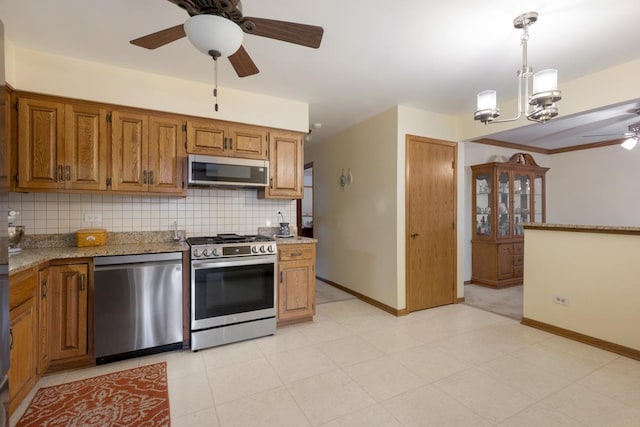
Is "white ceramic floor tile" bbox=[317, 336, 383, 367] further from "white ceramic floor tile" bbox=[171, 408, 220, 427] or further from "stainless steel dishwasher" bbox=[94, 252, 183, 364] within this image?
"stainless steel dishwasher" bbox=[94, 252, 183, 364]

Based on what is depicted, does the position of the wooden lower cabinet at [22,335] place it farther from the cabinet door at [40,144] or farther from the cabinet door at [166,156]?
the cabinet door at [166,156]

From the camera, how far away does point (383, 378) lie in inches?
86.4

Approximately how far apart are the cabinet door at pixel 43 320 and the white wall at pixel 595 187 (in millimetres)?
7418

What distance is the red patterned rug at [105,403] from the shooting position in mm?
1753

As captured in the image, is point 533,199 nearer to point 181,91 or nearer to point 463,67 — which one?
point 463,67

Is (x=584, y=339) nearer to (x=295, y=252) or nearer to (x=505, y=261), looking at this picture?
(x=505, y=261)

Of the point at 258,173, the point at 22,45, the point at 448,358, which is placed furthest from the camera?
the point at 258,173

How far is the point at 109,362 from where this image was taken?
2.40 m

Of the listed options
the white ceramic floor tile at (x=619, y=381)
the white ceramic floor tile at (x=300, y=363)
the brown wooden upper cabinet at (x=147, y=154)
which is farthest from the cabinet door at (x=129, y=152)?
the white ceramic floor tile at (x=619, y=381)

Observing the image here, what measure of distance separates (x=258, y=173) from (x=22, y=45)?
81.1 inches

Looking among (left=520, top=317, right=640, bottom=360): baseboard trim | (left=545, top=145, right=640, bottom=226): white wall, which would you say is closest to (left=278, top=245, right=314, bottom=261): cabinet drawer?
(left=520, top=317, right=640, bottom=360): baseboard trim

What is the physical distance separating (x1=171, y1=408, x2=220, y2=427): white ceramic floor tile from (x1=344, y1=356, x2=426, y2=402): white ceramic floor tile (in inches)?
38.8

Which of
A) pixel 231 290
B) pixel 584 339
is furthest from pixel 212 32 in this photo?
pixel 584 339

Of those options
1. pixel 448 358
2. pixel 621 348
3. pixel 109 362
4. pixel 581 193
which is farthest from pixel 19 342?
pixel 581 193
